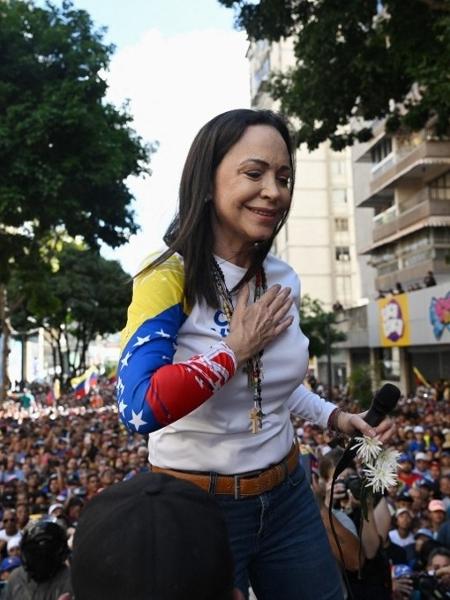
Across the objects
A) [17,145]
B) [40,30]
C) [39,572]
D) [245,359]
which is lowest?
[39,572]

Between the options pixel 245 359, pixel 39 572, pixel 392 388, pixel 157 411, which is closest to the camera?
pixel 157 411

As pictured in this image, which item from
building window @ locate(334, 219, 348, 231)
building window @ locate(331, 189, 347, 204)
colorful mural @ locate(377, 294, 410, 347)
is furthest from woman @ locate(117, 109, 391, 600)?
building window @ locate(331, 189, 347, 204)

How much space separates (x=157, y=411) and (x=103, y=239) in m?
17.6

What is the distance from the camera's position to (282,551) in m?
1.75

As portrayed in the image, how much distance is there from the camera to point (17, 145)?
16.2m

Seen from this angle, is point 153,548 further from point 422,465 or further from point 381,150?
point 381,150

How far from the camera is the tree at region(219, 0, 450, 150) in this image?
10711mm

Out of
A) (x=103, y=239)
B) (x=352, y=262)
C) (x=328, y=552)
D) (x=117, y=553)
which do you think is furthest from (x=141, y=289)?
(x=352, y=262)

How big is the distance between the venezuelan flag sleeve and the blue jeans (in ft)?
1.16

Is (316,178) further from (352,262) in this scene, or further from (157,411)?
(157,411)

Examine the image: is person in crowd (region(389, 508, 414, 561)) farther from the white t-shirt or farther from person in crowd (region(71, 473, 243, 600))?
person in crowd (region(71, 473, 243, 600))

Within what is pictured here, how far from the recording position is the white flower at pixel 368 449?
6.13 feet

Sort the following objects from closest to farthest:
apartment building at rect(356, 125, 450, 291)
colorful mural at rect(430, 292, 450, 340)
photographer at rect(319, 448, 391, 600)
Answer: photographer at rect(319, 448, 391, 600) → colorful mural at rect(430, 292, 450, 340) → apartment building at rect(356, 125, 450, 291)

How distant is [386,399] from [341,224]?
2133 inches
